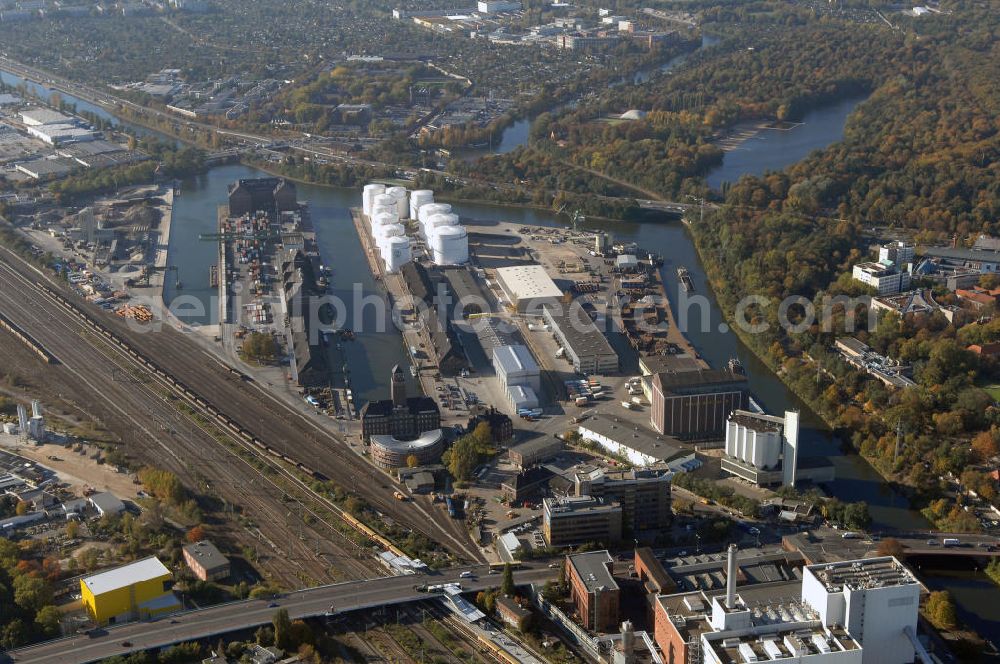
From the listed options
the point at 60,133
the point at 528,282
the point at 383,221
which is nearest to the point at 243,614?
the point at 528,282

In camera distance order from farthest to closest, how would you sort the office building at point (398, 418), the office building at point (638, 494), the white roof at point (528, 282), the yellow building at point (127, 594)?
the white roof at point (528, 282) < the office building at point (398, 418) < the office building at point (638, 494) < the yellow building at point (127, 594)

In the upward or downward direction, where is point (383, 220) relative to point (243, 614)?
upward

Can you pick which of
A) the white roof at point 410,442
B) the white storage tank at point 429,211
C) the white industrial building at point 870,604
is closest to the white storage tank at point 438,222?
the white storage tank at point 429,211

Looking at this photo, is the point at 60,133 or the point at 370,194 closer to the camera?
the point at 370,194

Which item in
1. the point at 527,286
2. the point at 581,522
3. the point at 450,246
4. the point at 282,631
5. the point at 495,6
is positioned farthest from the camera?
the point at 495,6

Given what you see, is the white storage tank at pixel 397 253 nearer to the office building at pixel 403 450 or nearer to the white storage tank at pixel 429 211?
the white storage tank at pixel 429 211

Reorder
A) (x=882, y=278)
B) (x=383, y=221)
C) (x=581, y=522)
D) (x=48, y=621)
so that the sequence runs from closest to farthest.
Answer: (x=48, y=621) → (x=581, y=522) → (x=882, y=278) → (x=383, y=221)

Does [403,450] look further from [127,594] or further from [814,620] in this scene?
[814,620]
